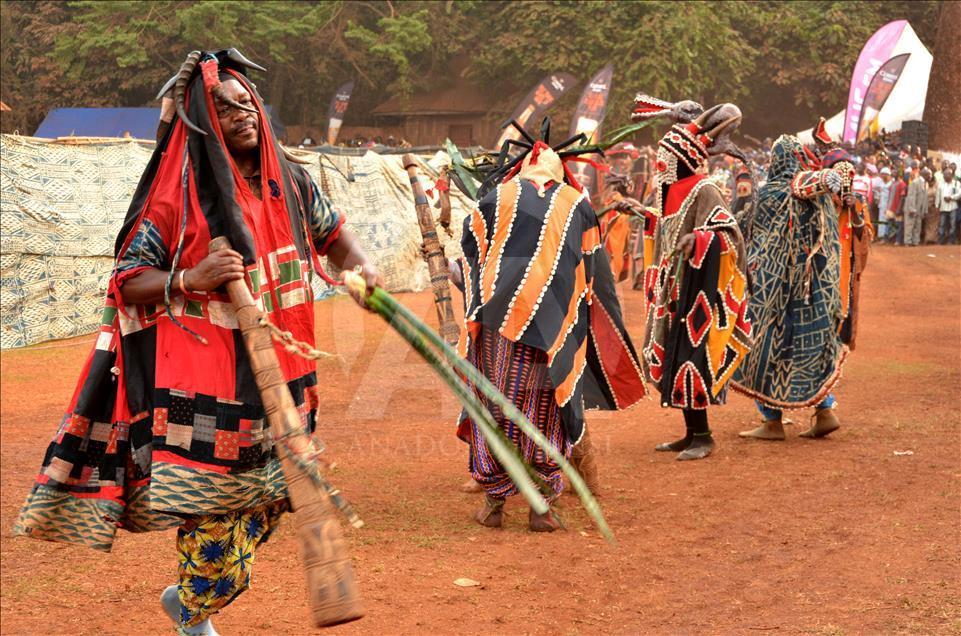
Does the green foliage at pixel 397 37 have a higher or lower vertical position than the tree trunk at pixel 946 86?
higher

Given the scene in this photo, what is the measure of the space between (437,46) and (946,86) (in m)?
17.3

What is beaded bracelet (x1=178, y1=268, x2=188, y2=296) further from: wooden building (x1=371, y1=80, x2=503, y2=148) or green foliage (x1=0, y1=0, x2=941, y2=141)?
wooden building (x1=371, y1=80, x2=503, y2=148)

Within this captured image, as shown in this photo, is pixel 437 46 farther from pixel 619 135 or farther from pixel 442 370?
pixel 442 370

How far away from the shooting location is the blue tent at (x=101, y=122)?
30.9 metres

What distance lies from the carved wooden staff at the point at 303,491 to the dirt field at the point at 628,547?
1.75 meters

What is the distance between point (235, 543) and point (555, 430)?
2493 millimetres

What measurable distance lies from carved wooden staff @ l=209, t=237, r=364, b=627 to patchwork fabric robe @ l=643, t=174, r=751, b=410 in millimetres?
4621

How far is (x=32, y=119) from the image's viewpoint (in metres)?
36.4

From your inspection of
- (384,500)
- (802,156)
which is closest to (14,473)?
(384,500)

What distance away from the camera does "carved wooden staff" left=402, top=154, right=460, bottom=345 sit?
7285 millimetres

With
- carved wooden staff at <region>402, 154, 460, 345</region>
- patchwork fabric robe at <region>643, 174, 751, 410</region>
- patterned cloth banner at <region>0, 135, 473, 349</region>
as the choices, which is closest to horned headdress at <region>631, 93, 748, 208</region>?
patchwork fabric robe at <region>643, 174, 751, 410</region>

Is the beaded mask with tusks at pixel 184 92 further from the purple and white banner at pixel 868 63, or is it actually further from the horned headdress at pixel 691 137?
the purple and white banner at pixel 868 63

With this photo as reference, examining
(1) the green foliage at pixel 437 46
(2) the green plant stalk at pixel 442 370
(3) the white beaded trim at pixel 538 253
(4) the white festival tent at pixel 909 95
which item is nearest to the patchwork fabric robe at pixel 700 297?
(3) the white beaded trim at pixel 538 253

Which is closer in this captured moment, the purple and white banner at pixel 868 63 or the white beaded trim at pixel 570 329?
the white beaded trim at pixel 570 329
